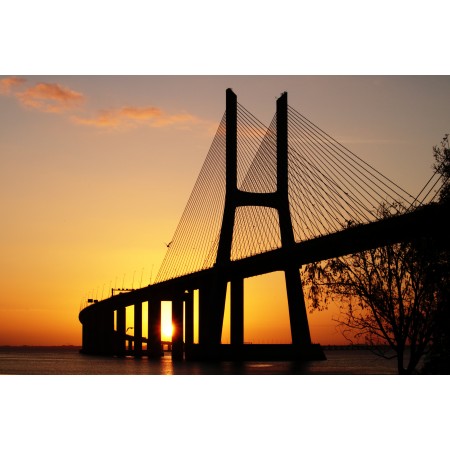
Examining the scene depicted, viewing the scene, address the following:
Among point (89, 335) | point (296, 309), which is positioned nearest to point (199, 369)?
point (296, 309)

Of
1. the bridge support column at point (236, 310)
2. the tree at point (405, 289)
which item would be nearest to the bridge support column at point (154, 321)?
the bridge support column at point (236, 310)

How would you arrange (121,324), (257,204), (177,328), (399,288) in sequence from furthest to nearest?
(121,324) < (177,328) < (257,204) < (399,288)

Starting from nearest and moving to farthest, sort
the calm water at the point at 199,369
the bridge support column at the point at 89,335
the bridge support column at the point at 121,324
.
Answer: the calm water at the point at 199,369 < the bridge support column at the point at 121,324 < the bridge support column at the point at 89,335

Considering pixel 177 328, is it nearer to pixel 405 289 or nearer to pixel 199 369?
pixel 199 369

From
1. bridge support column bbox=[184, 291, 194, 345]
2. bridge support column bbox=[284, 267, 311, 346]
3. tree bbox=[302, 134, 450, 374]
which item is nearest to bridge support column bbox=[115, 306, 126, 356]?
bridge support column bbox=[184, 291, 194, 345]

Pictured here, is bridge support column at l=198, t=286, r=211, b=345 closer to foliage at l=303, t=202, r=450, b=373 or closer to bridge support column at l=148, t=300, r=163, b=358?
bridge support column at l=148, t=300, r=163, b=358

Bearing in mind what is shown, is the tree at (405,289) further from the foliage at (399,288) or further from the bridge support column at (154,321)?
the bridge support column at (154,321)
